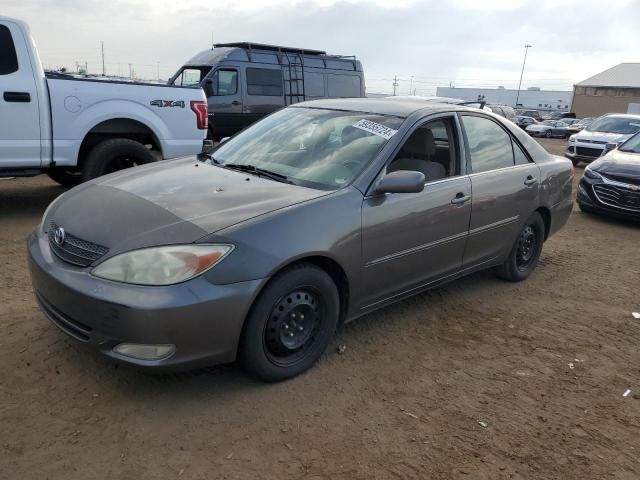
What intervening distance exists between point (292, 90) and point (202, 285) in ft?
42.4

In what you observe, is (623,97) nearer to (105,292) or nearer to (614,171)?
(614,171)

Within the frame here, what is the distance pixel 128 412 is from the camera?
2729 mm

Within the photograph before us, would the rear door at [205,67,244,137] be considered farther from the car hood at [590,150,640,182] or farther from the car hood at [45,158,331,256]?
the car hood at [45,158,331,256]

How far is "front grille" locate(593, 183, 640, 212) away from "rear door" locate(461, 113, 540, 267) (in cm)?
369

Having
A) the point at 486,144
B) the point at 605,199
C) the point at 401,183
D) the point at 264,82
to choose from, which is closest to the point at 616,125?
the point at 605,199

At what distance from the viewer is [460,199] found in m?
3.90

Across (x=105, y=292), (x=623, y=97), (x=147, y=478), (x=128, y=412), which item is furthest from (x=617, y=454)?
(x=623, y=97)

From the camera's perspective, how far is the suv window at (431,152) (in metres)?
3.73

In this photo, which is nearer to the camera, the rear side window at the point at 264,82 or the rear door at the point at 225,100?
the rear door at the point at 225,100

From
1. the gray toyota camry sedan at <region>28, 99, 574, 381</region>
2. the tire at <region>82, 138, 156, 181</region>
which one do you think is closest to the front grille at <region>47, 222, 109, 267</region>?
the gray toyota camry sedan at <region>28, 99, 574, 381</region>

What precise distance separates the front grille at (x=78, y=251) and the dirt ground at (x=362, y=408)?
49 centimetres

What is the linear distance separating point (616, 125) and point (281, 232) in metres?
16.1

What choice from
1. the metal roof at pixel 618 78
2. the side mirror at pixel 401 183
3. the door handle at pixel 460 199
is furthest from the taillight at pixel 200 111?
the metal roof at pixel 618 78

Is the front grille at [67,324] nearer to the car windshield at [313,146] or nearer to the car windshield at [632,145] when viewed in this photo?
the car windshield at [313,146]
